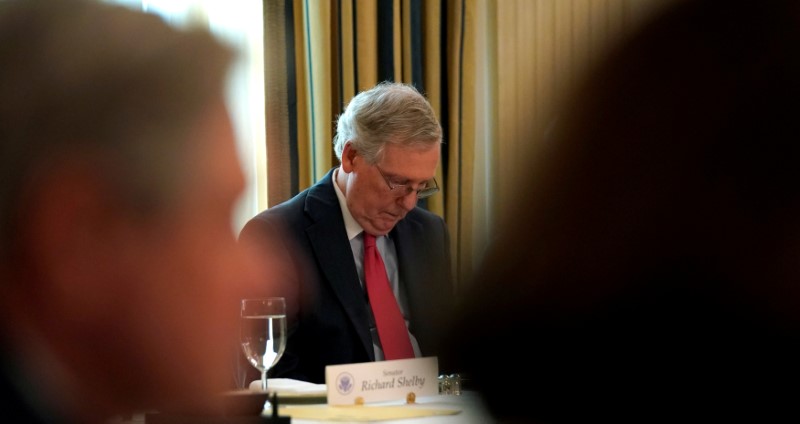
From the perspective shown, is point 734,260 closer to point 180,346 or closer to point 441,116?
point 180,346

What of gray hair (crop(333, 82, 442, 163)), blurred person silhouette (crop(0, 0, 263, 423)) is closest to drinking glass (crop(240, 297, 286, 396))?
gray hair (crop(333, 82, 442, 163))

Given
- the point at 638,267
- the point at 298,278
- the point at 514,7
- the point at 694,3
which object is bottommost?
the point at 298,278

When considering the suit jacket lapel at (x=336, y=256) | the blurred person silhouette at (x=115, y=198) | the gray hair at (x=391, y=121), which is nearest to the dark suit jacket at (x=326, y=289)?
the suit jacket lapel at (x=336, y=256)

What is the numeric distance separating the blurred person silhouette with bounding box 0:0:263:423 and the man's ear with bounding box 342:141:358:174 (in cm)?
237

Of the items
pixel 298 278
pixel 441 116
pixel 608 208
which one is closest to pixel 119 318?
pixel 608 208

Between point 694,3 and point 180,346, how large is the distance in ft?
1.35

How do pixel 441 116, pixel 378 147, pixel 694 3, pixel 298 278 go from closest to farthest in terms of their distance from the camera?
pixel 694 3 → pixel 298 278 → pixel 378 147 → pixel 441 116

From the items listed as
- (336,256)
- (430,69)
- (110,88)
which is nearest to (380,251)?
(336,256)

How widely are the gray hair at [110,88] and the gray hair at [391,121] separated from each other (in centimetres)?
229

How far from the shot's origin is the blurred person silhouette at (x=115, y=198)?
2.23 feet

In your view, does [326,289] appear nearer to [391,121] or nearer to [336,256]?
[336,256]

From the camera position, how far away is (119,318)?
68 centimetres

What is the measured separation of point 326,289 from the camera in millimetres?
2814

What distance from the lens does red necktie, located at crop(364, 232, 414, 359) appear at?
110 inches
